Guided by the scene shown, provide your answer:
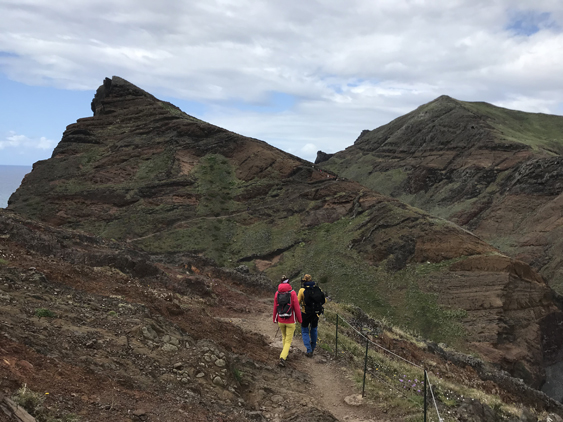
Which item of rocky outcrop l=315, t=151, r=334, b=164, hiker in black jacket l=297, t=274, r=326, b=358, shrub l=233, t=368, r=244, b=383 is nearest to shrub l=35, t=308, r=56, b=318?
shrub l=233, t=368, r=244, b=383

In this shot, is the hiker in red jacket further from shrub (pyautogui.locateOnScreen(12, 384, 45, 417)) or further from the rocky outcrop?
the rocky outcrop

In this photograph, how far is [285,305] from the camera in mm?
11617

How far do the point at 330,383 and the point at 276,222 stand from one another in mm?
34689

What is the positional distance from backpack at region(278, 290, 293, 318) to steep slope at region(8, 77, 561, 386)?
69.3 ft

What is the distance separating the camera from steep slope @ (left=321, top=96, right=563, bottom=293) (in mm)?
56656

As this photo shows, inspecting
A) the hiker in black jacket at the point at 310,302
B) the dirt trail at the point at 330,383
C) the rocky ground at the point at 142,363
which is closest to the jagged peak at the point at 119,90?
the rocky ground at the point at 142,363

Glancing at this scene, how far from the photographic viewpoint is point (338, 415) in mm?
9297

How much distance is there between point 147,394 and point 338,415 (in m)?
4.12

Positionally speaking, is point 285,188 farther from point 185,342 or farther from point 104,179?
point 185,342

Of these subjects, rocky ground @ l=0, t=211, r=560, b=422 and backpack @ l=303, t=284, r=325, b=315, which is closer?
rocky ground @ l=0, t=211, r=560, b=422

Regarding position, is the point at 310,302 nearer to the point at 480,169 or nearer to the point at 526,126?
the point at 480,169

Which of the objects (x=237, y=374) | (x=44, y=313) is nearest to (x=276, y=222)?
(x=237, y=374)

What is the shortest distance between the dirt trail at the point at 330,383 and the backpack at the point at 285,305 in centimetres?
138

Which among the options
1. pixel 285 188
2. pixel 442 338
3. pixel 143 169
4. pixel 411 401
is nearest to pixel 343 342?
pixel 411 401
